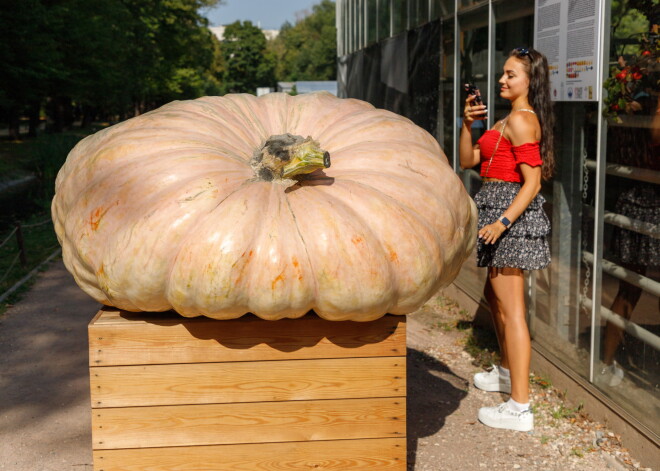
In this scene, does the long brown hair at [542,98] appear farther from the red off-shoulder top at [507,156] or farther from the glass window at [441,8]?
the glass window at [441,8]

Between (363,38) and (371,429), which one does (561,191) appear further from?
(363,38)

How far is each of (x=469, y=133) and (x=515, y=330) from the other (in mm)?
1190

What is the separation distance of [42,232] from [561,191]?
416 inches

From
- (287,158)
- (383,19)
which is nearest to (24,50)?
(383,19)

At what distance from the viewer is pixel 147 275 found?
310 cm

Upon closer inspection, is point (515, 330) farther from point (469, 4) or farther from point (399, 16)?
point (399, 16)

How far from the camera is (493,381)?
17.8 ft

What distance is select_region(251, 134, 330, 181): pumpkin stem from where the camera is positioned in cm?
323

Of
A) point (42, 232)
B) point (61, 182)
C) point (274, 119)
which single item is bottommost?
point (42, 232)

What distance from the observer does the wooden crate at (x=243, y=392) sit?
131 inches

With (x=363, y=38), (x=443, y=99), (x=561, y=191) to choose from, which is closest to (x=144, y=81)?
(x=363, y=38)

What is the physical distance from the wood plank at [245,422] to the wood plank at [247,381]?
0.11ft

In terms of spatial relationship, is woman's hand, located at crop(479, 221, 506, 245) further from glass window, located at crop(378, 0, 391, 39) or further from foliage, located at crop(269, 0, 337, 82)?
foliage, located at crop(269, 0, 337, 82)

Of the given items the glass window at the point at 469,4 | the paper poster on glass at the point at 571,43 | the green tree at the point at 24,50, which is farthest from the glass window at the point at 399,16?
the green tree at the point at 24,50
